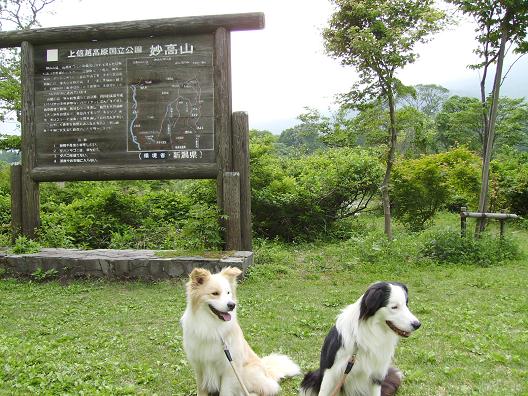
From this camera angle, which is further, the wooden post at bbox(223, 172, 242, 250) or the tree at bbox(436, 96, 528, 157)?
the tree at bbox(436, 96, 528, 157)

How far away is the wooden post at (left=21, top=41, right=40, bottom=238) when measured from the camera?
29.6 feet

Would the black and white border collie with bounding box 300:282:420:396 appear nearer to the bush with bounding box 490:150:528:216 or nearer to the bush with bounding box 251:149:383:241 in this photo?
the bush with bounding box 251:149:383:241

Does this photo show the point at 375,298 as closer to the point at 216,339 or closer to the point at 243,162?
the point at 216,339

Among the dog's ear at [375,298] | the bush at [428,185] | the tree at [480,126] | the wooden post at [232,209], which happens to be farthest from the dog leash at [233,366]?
the tree at [480,126]

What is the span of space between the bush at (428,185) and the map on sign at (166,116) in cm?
649

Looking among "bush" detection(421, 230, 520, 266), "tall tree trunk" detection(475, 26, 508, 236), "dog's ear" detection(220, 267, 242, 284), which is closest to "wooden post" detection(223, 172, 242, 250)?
"bush" detection(421, 230, 520, 266)

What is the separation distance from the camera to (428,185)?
1238cm

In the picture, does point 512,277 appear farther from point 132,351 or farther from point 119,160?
point 119,160

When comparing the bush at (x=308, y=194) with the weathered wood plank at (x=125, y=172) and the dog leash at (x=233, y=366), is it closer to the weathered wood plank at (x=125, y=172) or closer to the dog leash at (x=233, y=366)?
the weathered wood plank at (x=125, y=172)

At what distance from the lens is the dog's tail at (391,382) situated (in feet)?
11.8

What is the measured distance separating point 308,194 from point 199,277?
8.25 metres

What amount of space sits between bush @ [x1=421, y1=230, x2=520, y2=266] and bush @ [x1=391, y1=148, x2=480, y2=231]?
3.21 m

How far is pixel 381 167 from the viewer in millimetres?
12180

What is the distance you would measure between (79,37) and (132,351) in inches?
257
